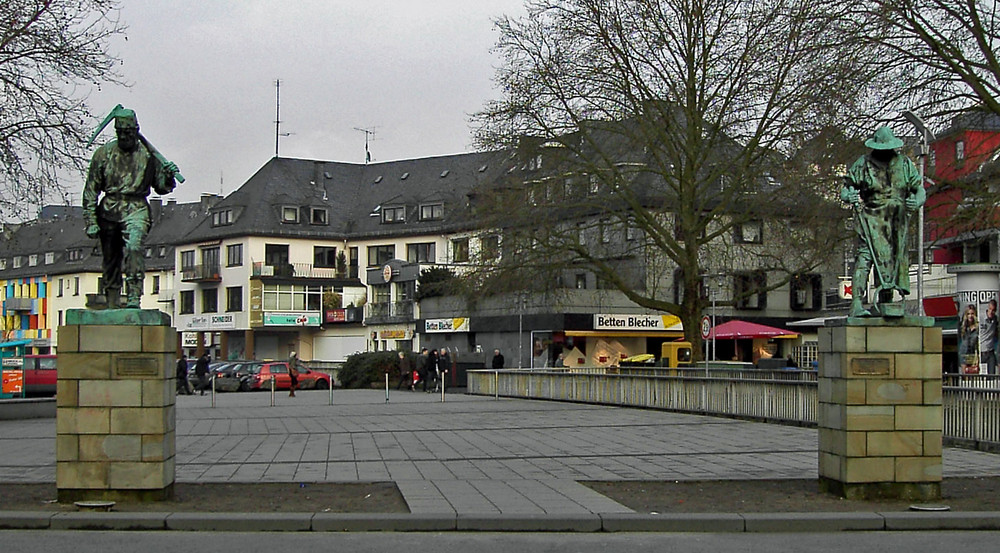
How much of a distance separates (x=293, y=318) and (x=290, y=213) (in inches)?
292

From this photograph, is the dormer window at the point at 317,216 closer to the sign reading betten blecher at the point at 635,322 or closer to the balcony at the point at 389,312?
the balcony at the point at 389,312

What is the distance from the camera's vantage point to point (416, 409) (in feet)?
102

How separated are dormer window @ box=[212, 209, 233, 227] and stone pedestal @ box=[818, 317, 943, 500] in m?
72.4

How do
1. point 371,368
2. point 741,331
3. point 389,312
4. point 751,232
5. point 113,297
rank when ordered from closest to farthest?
point 113,297 < point 751,232 < point 741,331 < point 371,368 < point 389,312

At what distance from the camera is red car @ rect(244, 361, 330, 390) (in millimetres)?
50438

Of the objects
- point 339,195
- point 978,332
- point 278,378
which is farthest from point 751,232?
point 339,195

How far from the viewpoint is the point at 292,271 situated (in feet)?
265

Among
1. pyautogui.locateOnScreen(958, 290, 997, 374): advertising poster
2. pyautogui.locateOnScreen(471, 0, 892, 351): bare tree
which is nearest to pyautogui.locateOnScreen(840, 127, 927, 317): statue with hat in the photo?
pyautogui.locateOnScreen(958, 290, 997, 374): advertising poster

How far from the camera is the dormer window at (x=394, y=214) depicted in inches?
3230

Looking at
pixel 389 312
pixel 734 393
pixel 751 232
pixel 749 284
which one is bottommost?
pixel 734 393

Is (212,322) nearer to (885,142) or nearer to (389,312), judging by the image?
(389,312)

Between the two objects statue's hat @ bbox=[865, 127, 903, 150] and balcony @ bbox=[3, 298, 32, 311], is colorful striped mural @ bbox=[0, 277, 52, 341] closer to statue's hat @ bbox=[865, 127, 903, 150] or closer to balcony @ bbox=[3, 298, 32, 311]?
balcony @ bbox=[3, 298, 32, 311]

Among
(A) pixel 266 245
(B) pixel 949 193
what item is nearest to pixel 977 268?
(B) pixel 949 193

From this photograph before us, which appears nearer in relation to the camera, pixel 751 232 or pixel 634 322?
pixel 751 232
